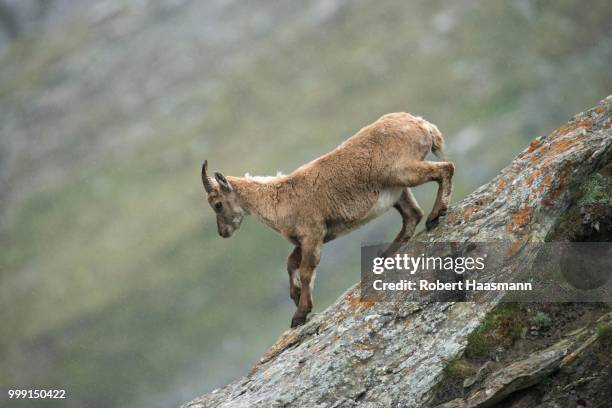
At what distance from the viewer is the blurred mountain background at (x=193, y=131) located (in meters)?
103

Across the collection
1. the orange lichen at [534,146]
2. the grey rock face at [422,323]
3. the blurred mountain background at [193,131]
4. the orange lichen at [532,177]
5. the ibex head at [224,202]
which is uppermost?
the blurred mountain background at [193,131]

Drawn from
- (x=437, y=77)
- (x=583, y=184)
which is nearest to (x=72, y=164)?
(x=437, y=77)

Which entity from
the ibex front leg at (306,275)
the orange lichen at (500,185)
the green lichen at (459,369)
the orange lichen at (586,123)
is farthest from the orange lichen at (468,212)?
the green lichen at (459,369)

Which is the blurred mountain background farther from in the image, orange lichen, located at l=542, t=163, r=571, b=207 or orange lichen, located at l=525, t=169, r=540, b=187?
orange lichen, located at l=542, t=163, r=571, b=207

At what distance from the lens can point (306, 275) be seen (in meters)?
15.2

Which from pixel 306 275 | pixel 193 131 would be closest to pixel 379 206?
pixel 306 275

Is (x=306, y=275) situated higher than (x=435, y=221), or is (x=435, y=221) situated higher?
(x=306, y=275)

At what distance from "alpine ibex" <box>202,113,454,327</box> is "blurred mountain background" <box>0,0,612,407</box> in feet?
268

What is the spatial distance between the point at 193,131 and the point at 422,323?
12722 centimetres

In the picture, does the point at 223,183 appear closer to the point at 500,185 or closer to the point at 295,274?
the point at 295,274

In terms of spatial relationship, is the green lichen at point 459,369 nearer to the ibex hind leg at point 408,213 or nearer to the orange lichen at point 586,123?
the ibex hind leg at point 408,213

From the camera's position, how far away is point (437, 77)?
140 m

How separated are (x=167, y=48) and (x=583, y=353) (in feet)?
516

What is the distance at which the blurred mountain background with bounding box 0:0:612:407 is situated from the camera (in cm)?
10281
